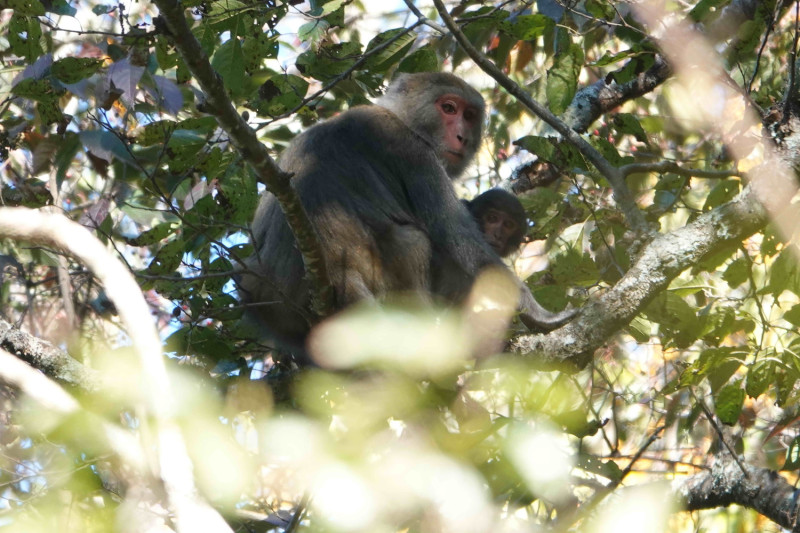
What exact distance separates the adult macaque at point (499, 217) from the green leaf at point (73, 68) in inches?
110

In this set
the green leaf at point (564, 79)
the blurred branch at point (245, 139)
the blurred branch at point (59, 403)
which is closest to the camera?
the blurred branch at point (59, 403)

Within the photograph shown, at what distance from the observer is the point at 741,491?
14.5 ft

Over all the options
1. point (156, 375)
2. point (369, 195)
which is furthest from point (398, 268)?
point (156, 375)

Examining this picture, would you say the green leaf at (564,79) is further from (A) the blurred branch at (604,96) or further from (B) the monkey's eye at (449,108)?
(B) the monkey's eye at (449,108)

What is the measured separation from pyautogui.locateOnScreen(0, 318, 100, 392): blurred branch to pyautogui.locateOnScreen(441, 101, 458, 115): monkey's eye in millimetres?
3344

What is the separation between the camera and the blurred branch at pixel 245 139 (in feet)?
9.39

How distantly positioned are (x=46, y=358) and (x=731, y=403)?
3431 millimetres

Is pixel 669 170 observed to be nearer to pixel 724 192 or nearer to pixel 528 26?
pixel 724 192

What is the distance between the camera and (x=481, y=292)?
525cm

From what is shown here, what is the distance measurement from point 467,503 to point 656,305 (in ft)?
7.75

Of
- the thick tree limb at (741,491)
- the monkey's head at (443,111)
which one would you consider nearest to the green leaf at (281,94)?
the monkey's head at (443,111)

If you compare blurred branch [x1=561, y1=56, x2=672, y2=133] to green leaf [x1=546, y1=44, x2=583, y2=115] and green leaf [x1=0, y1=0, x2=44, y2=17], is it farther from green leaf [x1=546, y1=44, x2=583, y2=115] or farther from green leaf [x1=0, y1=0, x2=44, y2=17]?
green leaf [x1=0, y1=0, x2=44, y2=17]

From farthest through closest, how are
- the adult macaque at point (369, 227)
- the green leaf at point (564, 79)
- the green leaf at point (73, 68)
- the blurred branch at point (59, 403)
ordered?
1. the adult macaque at point (369, 227)
2. the green leaf at point (564, 79)
3. the green leaf at point (73, 68)
4. the blurred branch at point (59, 403)

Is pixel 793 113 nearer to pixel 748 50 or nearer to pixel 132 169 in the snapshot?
pixel 748 50
